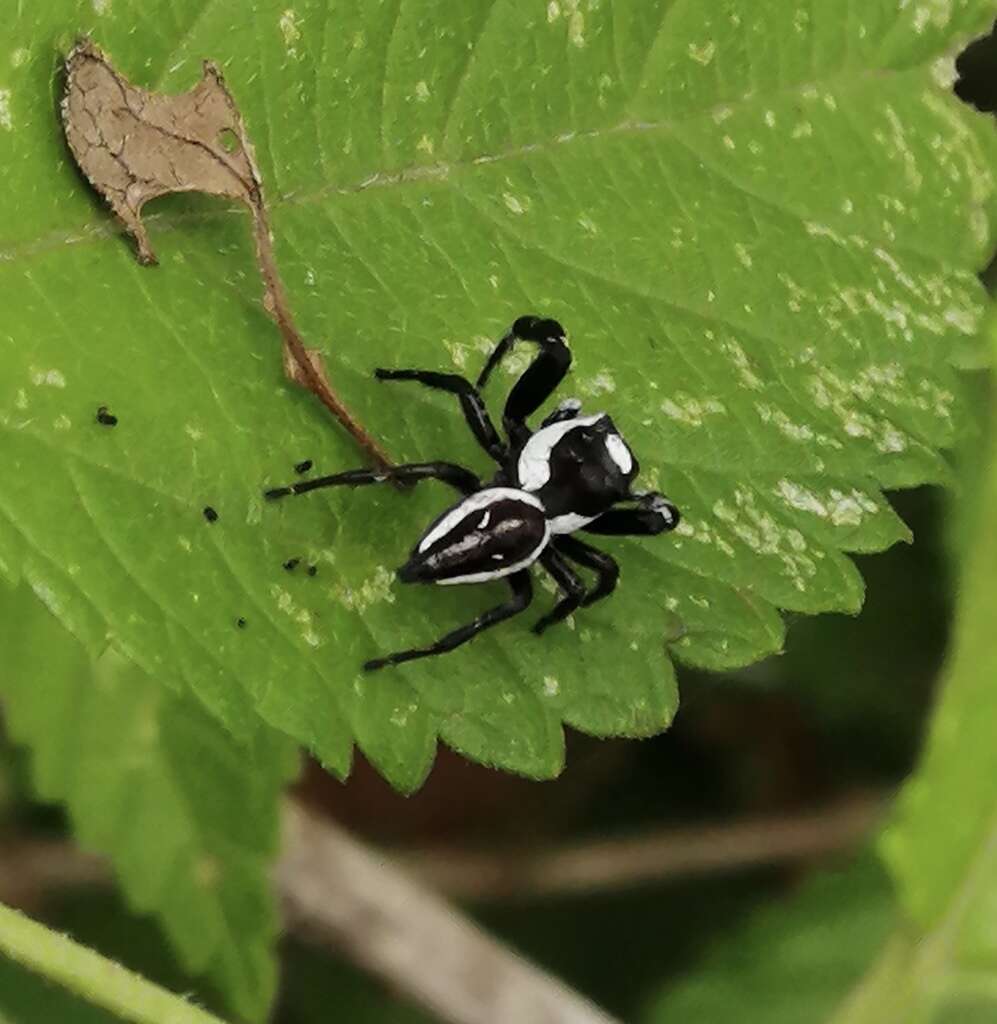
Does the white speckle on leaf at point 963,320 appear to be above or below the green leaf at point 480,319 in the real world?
below

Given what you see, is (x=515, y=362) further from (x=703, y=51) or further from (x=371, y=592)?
(x=703, y=51)

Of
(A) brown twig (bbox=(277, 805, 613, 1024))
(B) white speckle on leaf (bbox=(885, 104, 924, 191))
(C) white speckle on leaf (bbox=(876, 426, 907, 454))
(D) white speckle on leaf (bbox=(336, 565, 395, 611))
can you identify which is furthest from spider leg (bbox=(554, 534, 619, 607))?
(A) brown twig (bbox=(277, 805, 613, 1024))

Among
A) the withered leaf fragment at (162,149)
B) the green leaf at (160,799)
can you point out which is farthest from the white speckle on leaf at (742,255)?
the green leaf at (160,799)

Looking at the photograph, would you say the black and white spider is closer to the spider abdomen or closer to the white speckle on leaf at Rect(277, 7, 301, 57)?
the spider abdomen

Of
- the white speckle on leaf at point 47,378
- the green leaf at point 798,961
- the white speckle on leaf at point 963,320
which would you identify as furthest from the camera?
the green leaf at point 798,961

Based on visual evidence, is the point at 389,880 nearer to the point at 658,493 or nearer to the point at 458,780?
the point at 458,780

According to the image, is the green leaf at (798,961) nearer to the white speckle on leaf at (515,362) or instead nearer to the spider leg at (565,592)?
the spider leg at (565,592)

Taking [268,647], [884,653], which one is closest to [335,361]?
[268,647]
